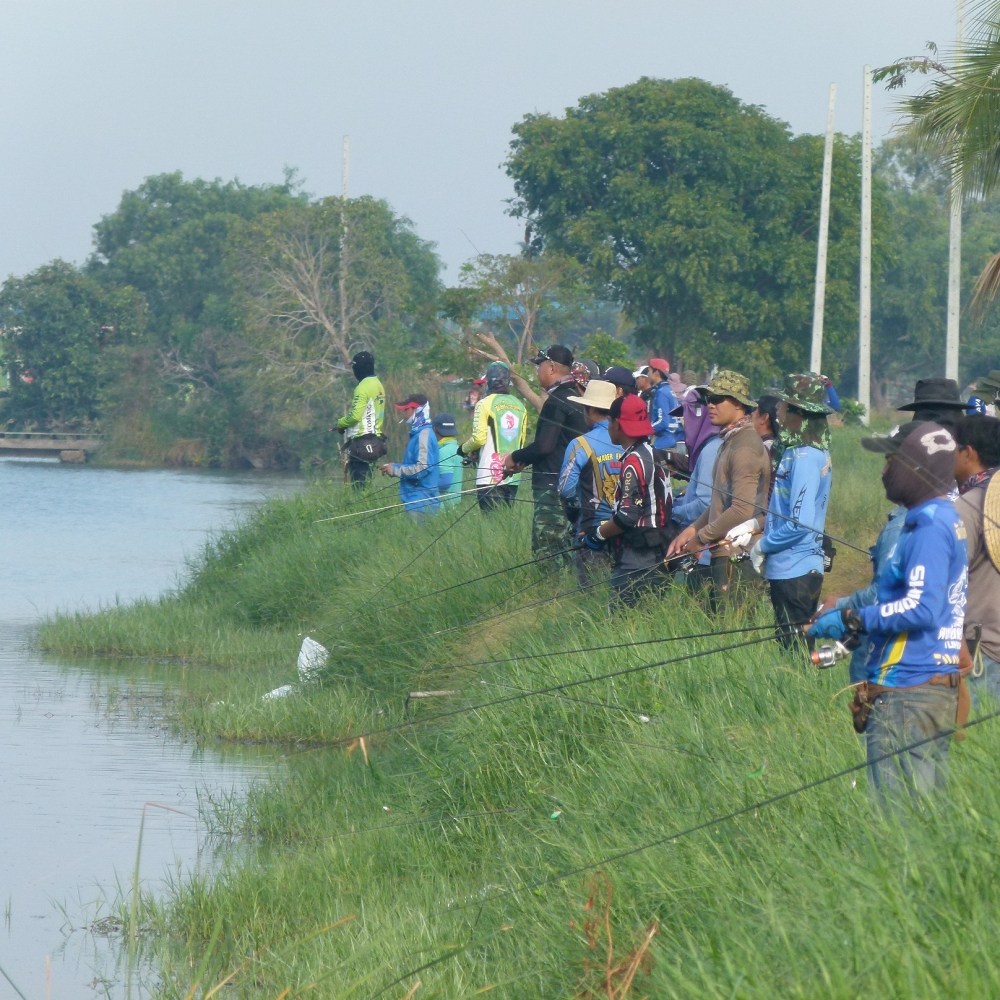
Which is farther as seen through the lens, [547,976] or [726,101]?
[726,101]

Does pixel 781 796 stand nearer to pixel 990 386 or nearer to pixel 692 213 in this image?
pixel 990 386

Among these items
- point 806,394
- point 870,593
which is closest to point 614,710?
point 806,394

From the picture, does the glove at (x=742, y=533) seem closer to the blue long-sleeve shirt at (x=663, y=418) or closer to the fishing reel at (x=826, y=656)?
the fishing reel at (x=826, y=656)

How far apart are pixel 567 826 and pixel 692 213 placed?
33.0 metres

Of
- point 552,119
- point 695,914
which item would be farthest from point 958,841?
point 552,119

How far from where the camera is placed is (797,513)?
6.63m

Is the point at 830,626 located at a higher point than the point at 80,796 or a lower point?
higher

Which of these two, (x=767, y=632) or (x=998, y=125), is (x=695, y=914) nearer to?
(x=767, y=632)

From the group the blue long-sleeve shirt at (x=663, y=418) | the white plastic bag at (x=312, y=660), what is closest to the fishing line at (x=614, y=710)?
the white plastic bag at (x=312, y=660)

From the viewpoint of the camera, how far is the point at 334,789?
24.7 ft

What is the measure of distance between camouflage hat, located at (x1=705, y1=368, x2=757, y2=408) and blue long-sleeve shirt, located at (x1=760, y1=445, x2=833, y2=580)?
0.65 meters

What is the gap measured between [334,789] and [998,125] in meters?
7.49

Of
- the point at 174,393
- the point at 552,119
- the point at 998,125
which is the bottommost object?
the point at 174,393

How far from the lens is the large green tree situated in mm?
37719
